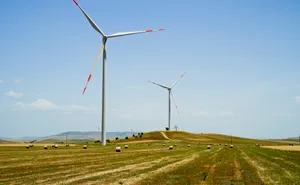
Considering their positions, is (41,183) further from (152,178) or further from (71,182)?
(152,178)

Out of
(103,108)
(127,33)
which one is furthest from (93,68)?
(127,33)

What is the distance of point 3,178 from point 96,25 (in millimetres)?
73301

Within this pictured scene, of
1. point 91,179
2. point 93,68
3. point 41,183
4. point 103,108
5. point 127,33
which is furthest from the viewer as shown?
point 127,33

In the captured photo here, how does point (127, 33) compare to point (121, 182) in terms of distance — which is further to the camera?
point (127, 33)

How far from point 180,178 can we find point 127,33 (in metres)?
74.6

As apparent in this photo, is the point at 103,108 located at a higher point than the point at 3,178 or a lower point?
higher

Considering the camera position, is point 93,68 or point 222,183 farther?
point 93,68

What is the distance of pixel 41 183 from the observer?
1977cm

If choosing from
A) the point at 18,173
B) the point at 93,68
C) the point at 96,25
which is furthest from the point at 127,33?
the point at 18,173

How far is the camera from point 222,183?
20.0 meters

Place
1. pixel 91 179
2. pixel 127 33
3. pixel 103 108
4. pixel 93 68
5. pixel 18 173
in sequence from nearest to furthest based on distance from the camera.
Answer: pixel 91 179, pixel 18 173, pixel 93 68, pixel 103 108, pixel 127 33

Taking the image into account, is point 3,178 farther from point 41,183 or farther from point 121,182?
point 121,182

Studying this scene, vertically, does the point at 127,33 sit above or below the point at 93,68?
above

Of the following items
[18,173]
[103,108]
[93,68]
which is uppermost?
[93,68]
